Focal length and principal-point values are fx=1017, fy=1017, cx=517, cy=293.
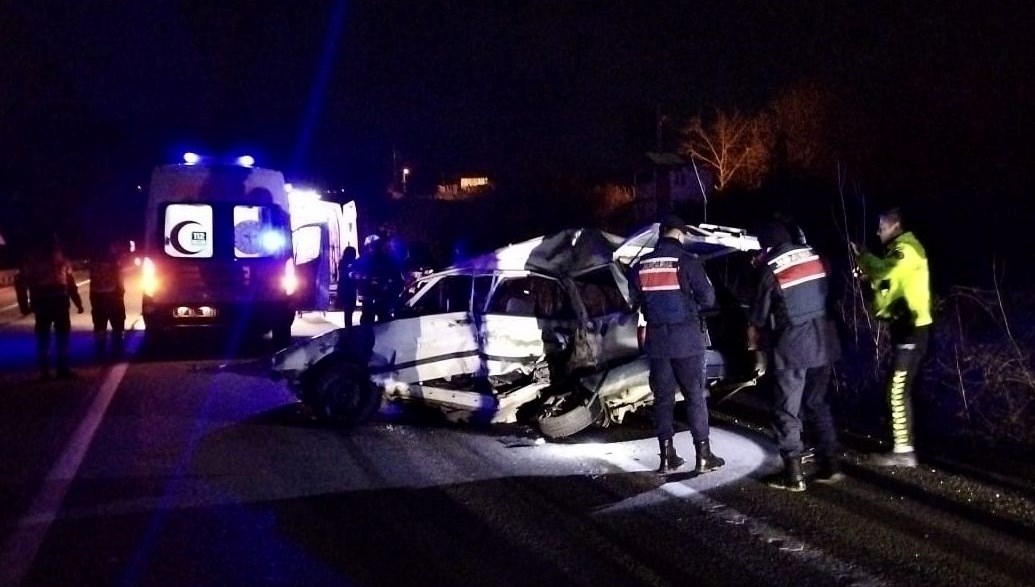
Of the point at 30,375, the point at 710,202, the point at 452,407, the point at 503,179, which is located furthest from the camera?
the point at 503,179

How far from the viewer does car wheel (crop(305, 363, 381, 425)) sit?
342 inches

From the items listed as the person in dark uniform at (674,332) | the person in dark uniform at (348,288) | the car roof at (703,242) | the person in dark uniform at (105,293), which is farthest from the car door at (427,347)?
the person in dark uniform at (105,293)

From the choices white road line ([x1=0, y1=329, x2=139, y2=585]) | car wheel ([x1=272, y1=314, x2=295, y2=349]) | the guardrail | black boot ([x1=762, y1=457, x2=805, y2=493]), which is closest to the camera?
white road line ([x1=0, y1=329, x2=139, y2=585])

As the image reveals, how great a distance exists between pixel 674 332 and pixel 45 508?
4085 millimetres

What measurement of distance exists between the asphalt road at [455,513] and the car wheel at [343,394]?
0.18m

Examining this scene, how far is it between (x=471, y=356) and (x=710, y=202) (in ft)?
66.1

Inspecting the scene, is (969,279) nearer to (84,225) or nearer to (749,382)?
(749,382)

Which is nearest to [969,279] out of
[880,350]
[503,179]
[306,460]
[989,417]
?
[880,350]

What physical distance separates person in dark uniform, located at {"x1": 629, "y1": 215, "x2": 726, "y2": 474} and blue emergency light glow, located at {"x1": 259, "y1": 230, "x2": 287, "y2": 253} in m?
8.36

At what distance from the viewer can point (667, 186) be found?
75.7 ft

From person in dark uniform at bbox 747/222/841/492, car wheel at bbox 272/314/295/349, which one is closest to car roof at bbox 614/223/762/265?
person in dark uniform at bbox 747/222/841/492

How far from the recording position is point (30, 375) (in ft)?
39.9

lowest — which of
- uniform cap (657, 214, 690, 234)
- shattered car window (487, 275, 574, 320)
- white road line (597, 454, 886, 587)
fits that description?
white road line (597, 454, 886, 587)

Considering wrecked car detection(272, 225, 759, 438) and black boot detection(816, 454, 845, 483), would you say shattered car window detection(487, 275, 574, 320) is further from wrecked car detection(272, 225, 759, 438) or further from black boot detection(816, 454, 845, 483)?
black boot detection(816, 454, 845, 483)
